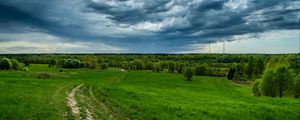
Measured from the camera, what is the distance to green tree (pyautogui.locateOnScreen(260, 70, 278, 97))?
223 ft

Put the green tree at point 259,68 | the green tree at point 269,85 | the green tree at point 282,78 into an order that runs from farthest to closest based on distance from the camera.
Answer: the green tree at point 259,68, the green tree at point 269,85, the green tree at point 282,78

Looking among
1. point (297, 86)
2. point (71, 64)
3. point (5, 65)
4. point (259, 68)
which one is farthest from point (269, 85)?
point (71, 64)

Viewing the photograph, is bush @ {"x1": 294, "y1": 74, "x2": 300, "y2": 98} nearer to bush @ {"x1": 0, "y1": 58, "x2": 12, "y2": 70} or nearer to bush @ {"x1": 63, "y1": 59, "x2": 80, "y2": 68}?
bush @ {"x1": 0, "y1": 58, "x2": 12, "y2": 70}

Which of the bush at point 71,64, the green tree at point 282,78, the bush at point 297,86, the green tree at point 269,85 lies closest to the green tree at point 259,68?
the bush at point 297,86

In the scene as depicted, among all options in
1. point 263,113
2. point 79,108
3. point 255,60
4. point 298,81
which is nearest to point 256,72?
point 255,60

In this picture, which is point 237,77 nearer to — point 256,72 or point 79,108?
point 256,72

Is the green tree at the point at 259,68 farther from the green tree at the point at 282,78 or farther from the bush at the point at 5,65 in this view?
the bush at the point at 5,65

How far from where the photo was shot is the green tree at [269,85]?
6800 cm

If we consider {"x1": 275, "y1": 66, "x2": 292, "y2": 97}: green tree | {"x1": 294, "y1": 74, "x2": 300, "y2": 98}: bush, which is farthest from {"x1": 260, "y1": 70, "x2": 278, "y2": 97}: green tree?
{"x1": 294, "y1": 74, "x2": 300, "y2": 98}: bush

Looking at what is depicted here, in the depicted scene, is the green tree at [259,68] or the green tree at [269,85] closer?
the green tree at [269,85]

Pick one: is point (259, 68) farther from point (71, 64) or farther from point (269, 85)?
point (71, 64)

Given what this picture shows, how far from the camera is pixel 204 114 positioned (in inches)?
1113

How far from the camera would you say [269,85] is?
6819 cm

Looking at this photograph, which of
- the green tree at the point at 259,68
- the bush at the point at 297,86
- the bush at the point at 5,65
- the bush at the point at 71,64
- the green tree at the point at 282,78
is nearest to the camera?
the green tree at the point at 282,78
